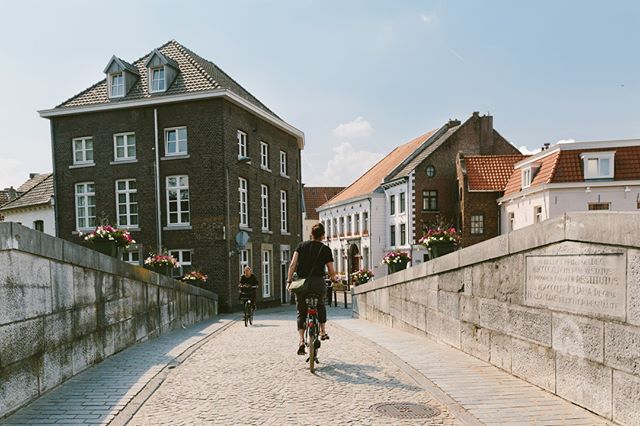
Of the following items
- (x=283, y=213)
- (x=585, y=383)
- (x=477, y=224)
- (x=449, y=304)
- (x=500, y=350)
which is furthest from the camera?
(x=477, y=224)

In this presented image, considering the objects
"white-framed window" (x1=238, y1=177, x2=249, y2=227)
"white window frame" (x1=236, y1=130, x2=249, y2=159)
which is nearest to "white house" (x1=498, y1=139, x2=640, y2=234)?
"white-framed window" (x1=238, y1=177, x2=249, y2=227)

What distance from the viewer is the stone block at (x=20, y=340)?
15.0 feet

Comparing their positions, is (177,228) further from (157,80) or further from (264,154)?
(157,80)

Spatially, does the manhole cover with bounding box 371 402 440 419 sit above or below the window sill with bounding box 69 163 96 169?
below

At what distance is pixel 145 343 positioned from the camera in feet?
30.6

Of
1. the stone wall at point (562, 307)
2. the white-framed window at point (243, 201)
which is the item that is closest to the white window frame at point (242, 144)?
the white-framed window at point (243, 201)

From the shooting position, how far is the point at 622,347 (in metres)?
4.10

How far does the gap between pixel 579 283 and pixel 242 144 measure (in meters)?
22.5

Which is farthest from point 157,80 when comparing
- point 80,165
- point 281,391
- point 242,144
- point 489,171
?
point 489,171

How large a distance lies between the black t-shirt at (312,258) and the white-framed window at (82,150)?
860 inches

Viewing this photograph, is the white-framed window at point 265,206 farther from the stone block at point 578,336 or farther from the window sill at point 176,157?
the stone block at point 578,336

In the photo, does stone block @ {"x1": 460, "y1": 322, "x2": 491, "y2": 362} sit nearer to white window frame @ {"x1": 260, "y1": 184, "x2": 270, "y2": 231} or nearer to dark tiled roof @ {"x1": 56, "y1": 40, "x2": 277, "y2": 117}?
dark tiled roof @ {"x1": 56, "y1": 40, "x2": 277, "y2": 117}

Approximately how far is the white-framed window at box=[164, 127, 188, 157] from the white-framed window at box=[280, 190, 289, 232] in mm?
7961

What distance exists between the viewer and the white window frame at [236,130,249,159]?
82.8ft
